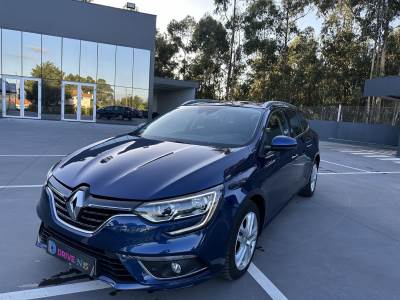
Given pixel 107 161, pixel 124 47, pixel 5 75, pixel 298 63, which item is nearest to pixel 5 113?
pixel 5 75

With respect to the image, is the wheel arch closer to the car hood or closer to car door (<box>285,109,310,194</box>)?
the car hood

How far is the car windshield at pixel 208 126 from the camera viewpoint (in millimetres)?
4031

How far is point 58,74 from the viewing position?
79.6 ft

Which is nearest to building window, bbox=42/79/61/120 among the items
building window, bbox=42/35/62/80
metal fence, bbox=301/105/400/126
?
building window, bbox=42/35/62/80

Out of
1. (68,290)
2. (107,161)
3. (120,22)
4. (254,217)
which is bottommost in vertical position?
(68,290)

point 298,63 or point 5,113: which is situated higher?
point 298,63

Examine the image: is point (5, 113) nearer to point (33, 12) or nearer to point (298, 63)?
point (33, 12)

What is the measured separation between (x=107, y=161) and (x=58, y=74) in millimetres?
23323

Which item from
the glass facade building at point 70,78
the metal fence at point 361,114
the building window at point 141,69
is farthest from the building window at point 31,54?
the metal fence at point 361,114

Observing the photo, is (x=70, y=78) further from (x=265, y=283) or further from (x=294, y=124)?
(x=265, y=283)

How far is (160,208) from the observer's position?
8.75ft

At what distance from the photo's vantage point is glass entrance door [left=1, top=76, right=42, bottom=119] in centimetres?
2341

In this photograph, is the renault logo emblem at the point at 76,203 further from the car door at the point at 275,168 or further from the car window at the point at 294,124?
the car window at the point at 294,124

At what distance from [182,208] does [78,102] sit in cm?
2421
